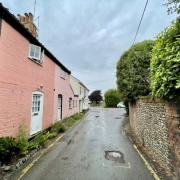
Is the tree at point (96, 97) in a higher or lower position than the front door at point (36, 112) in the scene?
higher

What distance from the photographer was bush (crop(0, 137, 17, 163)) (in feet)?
20.2

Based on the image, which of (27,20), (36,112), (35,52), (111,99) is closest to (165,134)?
(36,112)

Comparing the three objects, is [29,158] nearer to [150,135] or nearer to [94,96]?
[150,135]

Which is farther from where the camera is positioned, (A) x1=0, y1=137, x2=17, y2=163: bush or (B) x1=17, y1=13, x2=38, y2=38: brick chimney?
(B) x1=17, y1=13, x2=38, y2=38: brick chimney

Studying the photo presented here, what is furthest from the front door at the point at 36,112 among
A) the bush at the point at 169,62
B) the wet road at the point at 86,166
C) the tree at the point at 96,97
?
the tree at the point at 96,97

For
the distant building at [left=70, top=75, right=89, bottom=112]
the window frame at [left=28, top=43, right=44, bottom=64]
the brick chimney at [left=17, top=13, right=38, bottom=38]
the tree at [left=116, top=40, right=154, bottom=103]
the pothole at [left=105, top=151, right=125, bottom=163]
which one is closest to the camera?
the pothole at [left=105, top=151, right=125, bottom=163]

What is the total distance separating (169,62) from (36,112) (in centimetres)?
896

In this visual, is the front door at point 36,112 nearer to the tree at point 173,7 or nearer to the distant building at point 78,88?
the tree at point 173,7

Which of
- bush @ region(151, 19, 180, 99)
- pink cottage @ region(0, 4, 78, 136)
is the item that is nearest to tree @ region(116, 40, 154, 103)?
bush @ region(151, 19, 180, 99)

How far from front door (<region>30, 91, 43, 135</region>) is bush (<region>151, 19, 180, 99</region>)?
7.81 m

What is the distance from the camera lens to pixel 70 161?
273 inches

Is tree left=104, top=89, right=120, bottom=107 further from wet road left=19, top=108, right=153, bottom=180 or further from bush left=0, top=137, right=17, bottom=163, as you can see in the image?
bush left=0, top=137, right=17, bottom=163

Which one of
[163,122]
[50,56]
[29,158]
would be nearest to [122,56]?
[50,56]

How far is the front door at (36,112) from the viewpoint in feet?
36.4
